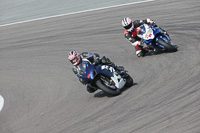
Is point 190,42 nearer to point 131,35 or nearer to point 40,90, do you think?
point 131,35

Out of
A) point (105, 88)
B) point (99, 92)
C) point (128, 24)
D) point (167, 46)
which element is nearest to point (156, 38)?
point (167, 46)

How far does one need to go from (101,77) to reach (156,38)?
3384 mm

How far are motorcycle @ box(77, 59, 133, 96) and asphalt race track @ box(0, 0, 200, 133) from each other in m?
0.32

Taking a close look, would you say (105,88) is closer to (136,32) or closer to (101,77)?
(101,77)

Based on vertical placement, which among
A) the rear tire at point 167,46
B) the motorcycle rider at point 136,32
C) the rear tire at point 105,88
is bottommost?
the rear tire at point 105,88

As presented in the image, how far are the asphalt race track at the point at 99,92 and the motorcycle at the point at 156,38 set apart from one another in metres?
0.34

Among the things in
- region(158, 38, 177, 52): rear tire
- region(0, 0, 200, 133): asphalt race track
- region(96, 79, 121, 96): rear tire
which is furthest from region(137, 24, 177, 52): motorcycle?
region(96, 79, 121, 96): rear tire

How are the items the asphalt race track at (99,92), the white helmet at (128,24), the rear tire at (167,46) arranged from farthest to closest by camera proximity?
the white helmet at (128,24) < the rear tire at (167,46) < the asphalt race track at (99,92)

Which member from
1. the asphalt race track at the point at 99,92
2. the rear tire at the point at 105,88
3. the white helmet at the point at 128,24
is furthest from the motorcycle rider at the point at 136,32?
the rear tire at the point at 105,88

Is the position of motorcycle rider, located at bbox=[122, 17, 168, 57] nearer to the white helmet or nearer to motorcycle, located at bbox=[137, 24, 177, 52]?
the white helmet

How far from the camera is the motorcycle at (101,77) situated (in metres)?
9.64

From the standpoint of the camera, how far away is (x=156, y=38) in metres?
12.3

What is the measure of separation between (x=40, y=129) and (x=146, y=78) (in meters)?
3.55

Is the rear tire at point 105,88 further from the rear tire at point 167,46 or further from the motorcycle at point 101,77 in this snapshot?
the rear tire at point 167,46
